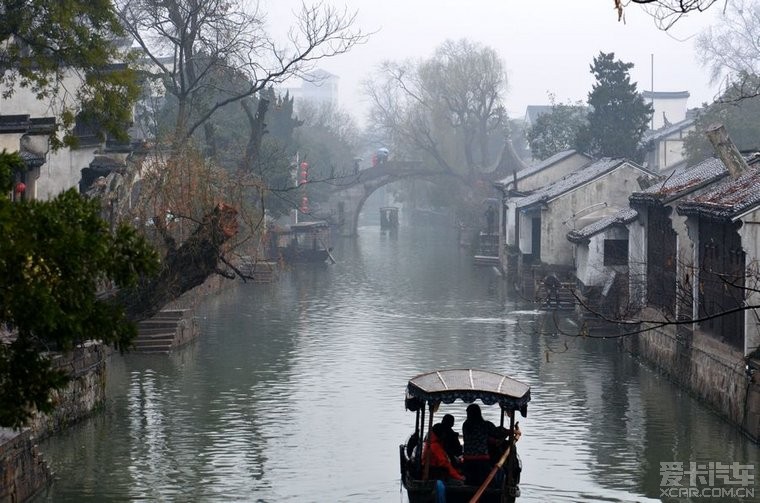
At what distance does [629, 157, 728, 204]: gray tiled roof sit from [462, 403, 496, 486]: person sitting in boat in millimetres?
10361

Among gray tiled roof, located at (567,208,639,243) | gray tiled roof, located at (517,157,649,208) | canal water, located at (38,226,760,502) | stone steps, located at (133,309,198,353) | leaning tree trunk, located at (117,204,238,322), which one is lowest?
canal water, located at (38,226,760,502)

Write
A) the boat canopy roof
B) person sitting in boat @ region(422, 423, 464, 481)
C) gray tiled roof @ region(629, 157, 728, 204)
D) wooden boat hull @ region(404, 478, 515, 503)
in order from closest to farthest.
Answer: wooden boat hull @ region(404, 478, 515, 503) → person sitting in boat @ region(422, 423, 464, 481) → the boat canopy roof → gray tiled roof @ region(629, 157, 728, 204)

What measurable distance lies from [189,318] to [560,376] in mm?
11186

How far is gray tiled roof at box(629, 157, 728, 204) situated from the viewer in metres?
28.3

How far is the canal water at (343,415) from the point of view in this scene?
20.1 metres

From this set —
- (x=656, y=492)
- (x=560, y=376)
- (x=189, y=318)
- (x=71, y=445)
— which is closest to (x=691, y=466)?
(x=656, y=492)

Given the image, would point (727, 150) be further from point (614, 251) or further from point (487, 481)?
point (487, 481)

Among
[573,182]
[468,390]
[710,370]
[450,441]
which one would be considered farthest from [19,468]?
[573,182]

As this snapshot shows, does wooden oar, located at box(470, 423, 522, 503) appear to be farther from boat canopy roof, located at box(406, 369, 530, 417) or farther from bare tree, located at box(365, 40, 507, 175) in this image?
bare tree, located at box(365, 40, 507, 175)

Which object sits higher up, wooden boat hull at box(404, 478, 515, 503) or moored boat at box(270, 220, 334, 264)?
moored boat at box(270, 220, 334, 264)

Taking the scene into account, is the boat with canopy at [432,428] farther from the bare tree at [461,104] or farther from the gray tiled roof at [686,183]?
the bare tree at [461,104]

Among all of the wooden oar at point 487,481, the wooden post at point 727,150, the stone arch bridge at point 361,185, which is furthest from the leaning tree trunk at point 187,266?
the stone arch bridge at point 361,185

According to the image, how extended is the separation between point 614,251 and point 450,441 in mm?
21919

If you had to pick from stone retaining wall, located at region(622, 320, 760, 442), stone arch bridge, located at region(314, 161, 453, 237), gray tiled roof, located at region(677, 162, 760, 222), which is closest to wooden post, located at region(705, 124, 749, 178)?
gray tiled roof, located at region(677, 162, 760, 222)
